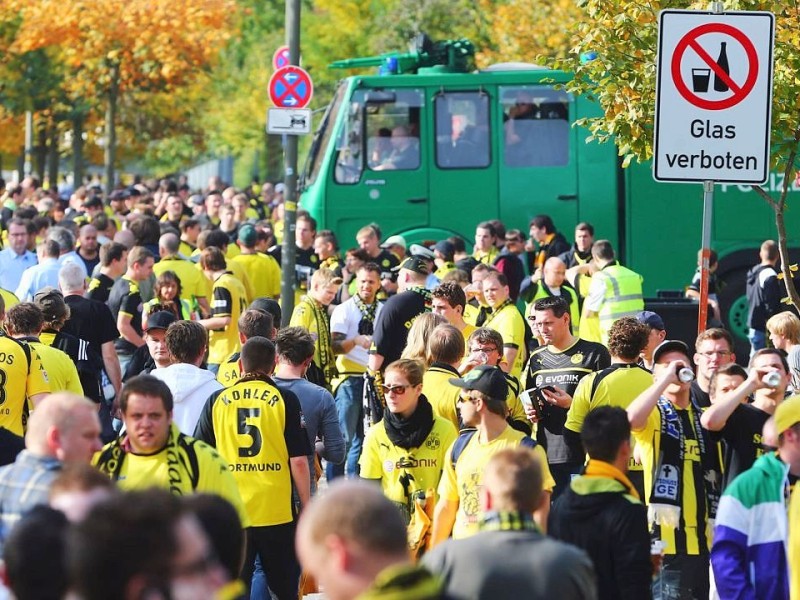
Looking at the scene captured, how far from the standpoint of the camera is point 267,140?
48531mm

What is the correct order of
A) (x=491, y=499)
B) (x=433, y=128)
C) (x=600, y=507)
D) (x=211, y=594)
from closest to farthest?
(x=211, y=594) → (x=491, y=499) → (x=600, y=507) → (x=433, y=128)

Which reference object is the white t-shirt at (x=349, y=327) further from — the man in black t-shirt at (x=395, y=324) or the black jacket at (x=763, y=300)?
the black jacket at (x=763, y=300)

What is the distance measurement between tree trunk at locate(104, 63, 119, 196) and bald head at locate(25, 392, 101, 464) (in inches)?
1037

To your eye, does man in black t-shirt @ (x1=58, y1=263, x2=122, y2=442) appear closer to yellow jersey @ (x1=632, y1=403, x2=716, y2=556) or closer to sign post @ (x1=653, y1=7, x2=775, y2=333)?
sign post @ (x1=653, y1=7, x2=775, y2=333)

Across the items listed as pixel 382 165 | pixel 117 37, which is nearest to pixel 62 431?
pixel 382 165

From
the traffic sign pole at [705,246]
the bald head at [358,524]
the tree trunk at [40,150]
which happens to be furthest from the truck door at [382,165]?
the tree trunk at [40,150]

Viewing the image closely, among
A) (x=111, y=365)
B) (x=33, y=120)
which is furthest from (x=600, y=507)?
(x=33, y=120)

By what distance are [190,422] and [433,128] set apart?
11341 millimetres

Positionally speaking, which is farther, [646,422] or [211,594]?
[646,422]

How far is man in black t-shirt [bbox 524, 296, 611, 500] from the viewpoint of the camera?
352 inches

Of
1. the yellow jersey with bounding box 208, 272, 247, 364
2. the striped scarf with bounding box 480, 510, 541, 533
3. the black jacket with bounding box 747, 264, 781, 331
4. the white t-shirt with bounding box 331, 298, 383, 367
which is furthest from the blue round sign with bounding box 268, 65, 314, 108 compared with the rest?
the striped scarf with bounding box 480, 510, 541, 533

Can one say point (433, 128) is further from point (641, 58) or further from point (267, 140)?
point (267, 140)

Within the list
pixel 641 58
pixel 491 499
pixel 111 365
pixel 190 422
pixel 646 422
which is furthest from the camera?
pixel 111 365

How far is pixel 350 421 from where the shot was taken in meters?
12.2
